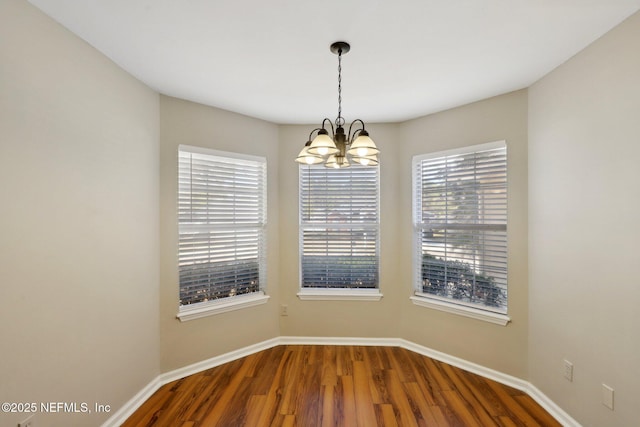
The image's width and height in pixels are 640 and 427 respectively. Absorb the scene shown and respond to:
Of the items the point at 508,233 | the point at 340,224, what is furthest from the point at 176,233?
the point at 508,233

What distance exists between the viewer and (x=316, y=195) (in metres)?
3.44

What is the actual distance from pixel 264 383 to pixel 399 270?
1839 millimetres

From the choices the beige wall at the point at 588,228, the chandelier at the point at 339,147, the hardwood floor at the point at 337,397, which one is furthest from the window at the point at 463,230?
the chandelier at the point at 339,147

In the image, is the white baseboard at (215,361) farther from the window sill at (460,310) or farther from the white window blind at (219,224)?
the window sill at (460,310)

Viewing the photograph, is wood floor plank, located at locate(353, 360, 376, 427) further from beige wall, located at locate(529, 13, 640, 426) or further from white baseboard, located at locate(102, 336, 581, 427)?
beige wall, located at locate(529, 13, 640, 426)

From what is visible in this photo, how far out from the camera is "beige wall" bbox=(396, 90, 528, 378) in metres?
2.52

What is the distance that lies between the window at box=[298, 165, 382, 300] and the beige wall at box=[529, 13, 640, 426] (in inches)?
60.5

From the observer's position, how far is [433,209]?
3.10 m

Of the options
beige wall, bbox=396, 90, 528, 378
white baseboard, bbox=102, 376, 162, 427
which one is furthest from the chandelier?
white baseboard, bbox=102, 376, 162, 427

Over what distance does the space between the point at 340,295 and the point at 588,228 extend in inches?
89.8

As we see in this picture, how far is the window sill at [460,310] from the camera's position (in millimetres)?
2613

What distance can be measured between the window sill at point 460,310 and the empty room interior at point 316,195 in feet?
0.08

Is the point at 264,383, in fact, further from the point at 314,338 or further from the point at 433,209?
the point at 433,209

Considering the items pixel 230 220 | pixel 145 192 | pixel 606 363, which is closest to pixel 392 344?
pixel 606 363
